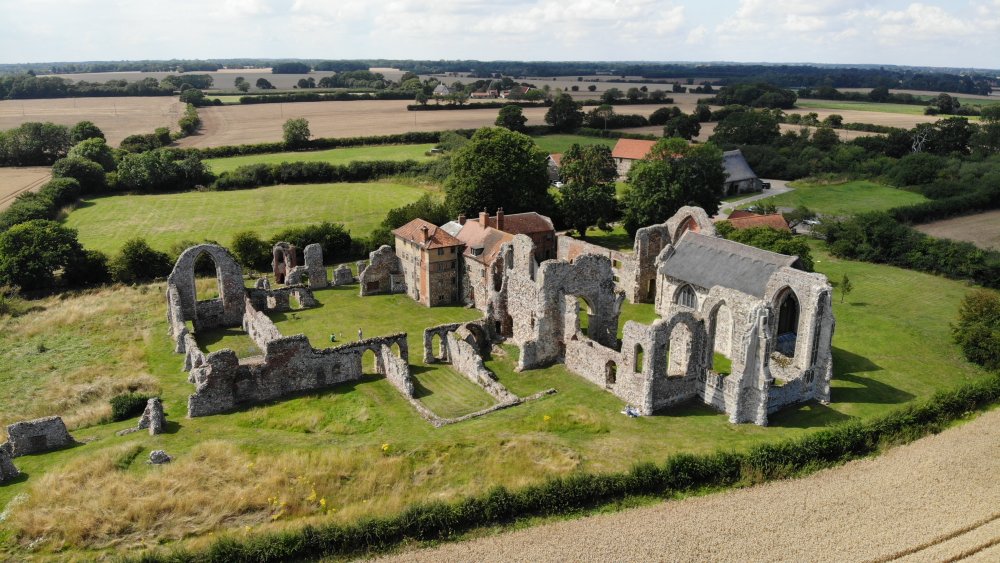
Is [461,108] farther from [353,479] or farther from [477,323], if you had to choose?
[353,479]

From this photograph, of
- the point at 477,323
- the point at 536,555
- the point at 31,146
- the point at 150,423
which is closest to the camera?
the point at 536,555

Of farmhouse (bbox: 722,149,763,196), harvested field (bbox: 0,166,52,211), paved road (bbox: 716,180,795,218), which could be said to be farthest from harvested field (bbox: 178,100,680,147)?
paved road (bbox: 716,180,795,218)

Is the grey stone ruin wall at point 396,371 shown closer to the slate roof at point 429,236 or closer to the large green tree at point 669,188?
the slate roof at point 429,236

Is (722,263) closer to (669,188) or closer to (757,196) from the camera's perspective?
(669,188)

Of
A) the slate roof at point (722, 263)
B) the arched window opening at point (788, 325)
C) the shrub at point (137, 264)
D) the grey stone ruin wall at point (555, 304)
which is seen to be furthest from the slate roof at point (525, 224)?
the shrub at point (137, 264)

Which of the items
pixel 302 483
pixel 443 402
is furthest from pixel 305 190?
pixel 302 483

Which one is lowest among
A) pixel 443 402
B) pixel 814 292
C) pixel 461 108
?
pixel 443 402

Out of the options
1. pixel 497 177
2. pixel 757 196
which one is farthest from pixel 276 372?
pixel 757 196
